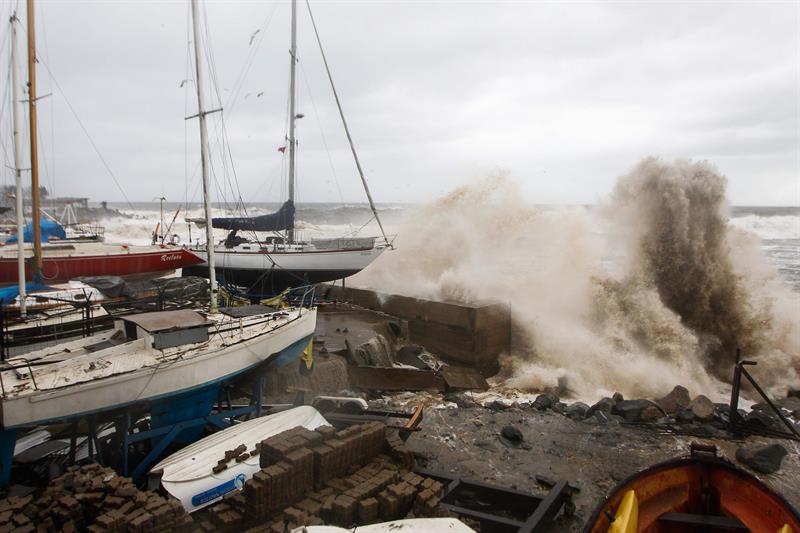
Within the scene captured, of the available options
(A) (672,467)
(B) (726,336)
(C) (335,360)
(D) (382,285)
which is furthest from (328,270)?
(A) (672,467)

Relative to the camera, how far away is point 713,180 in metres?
17.1

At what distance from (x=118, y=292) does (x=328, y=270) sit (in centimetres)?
799

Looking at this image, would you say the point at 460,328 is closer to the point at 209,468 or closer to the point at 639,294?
the point at 639,294

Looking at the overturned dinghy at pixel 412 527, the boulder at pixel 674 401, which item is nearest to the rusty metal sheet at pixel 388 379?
the boulder at pixel 674 401

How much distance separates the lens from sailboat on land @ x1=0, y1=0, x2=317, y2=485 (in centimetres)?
589

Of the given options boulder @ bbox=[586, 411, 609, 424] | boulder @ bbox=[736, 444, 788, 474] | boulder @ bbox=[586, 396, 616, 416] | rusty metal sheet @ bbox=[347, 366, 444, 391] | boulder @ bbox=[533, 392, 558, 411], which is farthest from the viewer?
rusty metal sheet @ bbox=[347, 366, 444, 391]

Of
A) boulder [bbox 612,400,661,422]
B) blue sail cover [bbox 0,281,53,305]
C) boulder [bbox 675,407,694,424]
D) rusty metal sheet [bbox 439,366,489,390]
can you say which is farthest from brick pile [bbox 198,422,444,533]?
blue sail cover [bbox 0,281,53,305]

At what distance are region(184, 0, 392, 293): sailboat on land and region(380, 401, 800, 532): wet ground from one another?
11.0 metres

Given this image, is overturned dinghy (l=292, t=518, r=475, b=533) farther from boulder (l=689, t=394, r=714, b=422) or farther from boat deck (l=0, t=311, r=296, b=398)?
boulder (l=689, t=394, r=714, b=422)

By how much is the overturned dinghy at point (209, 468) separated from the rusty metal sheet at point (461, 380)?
16.0 feet

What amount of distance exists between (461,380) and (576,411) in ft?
8.98

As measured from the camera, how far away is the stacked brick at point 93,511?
14.7 ft

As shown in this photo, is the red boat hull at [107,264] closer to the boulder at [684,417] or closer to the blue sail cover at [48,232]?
the blue sail cover at [48,232]

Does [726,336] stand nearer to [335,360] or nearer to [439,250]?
[439,250]
